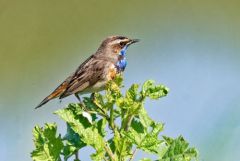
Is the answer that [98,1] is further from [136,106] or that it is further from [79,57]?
[136,106]

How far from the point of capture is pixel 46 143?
128cm

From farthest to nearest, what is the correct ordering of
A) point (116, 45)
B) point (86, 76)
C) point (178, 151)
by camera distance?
point (116, 45)
point (86, 76)
point (178, 151)

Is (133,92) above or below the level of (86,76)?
below

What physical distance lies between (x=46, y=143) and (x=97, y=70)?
1.49 metres

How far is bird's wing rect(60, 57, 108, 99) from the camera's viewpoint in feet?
8.61

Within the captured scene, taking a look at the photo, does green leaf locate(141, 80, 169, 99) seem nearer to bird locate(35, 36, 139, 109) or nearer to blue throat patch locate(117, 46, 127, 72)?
bird locate(35, 36, 139, 109)

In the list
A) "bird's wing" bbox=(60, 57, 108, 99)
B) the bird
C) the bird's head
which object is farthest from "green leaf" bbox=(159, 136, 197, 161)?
the bird's head

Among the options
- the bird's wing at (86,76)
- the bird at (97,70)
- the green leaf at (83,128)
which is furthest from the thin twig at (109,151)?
the bird's wing at (86,76)

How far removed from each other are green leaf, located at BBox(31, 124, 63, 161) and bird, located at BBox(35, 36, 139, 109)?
1.12 meters

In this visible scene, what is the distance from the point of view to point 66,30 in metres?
4.14

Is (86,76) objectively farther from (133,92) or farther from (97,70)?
(133,92)

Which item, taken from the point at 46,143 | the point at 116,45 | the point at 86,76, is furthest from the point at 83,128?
the point at 116,45

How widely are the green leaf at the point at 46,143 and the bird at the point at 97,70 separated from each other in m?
1.12

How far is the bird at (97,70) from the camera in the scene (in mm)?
2617
